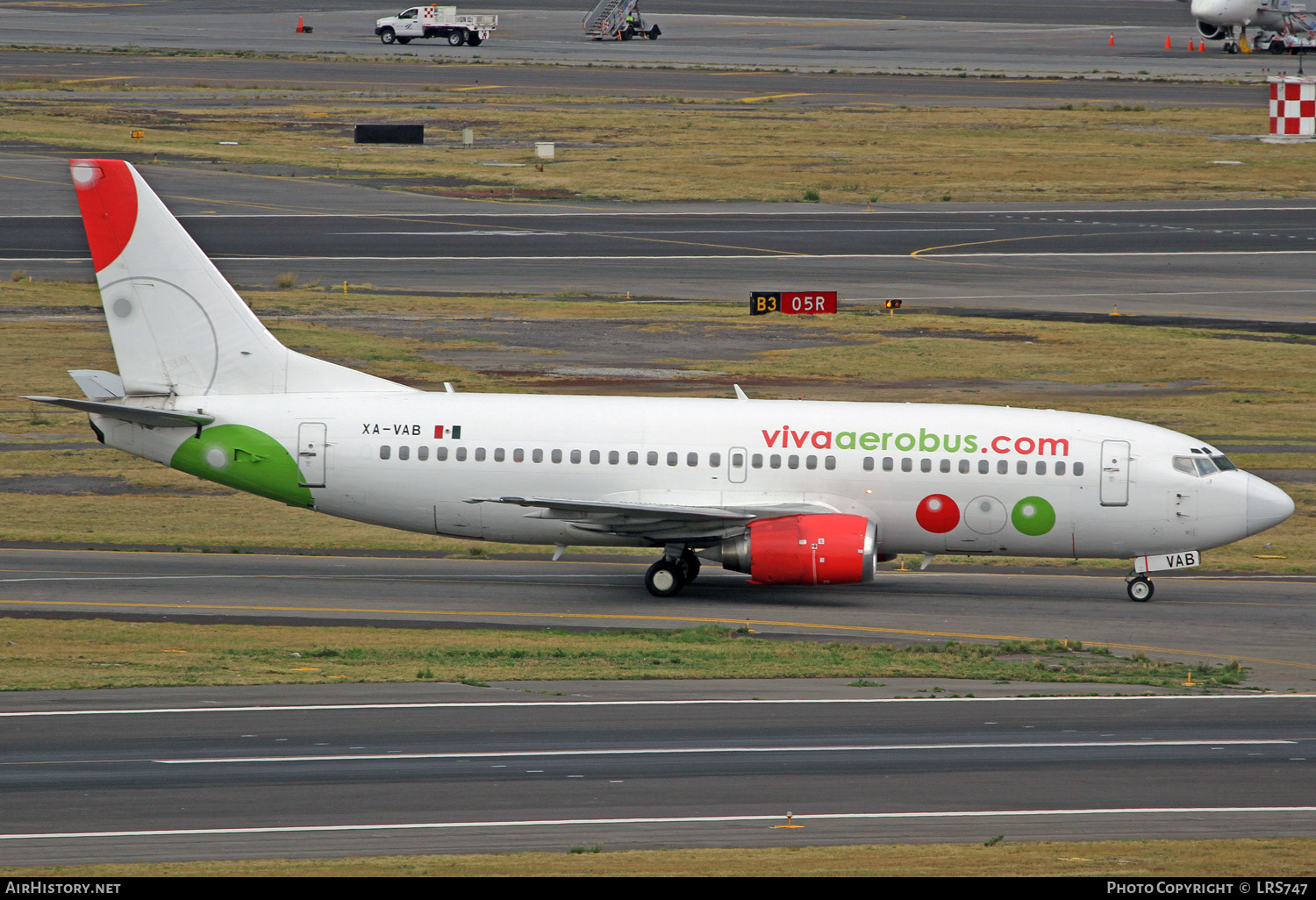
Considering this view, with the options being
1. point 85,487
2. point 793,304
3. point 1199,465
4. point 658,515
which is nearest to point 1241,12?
point 793,304

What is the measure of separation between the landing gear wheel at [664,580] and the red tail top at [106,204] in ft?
45.9

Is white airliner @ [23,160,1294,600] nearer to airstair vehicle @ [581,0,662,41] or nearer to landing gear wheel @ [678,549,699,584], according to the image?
landing gear wheel @ [678,549,699,584]

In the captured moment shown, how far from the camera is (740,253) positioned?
76938 mm

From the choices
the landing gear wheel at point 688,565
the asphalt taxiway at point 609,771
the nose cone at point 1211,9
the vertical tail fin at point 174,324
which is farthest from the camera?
the nose cone at point 1211,9

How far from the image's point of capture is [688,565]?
35812 millimetres

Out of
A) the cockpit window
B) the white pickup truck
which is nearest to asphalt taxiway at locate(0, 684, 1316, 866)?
the cockpit window

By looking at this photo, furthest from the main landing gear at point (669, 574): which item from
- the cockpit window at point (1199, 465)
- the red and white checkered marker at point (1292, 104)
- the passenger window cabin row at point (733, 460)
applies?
the red and white checkered marker at point (1292, 104)

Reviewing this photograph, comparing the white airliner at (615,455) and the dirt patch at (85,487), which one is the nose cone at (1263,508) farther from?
the dirt patch at (85,487)

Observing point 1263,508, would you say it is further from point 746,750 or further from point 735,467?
point 746,750

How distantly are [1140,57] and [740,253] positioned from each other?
3439 inches

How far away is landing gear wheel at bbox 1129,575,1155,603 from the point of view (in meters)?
35.3

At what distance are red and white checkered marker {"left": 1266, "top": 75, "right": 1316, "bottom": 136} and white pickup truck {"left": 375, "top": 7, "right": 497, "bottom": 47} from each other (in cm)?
8137

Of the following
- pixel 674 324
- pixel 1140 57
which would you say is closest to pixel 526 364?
pixel 674 324

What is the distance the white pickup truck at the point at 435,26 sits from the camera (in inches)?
6235
